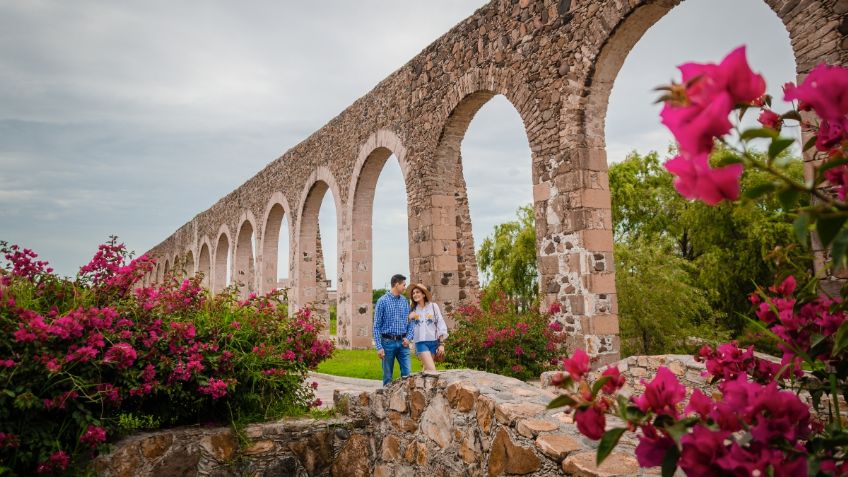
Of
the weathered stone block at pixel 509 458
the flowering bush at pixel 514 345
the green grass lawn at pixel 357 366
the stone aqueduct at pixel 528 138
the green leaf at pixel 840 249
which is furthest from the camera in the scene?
the green grass lawn at pixel 357 366

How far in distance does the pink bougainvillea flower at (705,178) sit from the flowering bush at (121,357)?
120 inches

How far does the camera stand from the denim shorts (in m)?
6.00

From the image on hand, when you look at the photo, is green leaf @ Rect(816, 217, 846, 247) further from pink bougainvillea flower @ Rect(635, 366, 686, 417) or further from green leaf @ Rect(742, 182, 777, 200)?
pink bougainvillea flower @ Rect(635, 366, 686, 417)

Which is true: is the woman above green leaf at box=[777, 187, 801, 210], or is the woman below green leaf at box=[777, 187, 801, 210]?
below

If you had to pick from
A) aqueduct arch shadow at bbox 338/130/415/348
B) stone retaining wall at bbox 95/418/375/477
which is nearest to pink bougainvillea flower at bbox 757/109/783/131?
stone retaining wall at bbox 95/418/375/477

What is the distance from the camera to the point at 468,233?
1230cm

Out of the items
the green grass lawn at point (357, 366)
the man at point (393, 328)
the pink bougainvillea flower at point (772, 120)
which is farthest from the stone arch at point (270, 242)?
the pink bougainvillea flower at point (772, 120)

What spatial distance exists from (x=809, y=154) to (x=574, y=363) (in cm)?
403

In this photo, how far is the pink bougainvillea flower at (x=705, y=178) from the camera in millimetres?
810

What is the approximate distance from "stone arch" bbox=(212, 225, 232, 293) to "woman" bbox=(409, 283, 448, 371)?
17.5 meters

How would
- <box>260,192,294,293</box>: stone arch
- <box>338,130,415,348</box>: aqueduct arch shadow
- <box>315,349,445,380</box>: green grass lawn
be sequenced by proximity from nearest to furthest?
<box>315,349,445,380</box>: green grass lawn < <box>338,130,415,348</box>: aqueduct arch shadow < <box>260,192,294,293</box>: stone arch

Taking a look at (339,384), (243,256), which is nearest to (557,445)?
(339,384)

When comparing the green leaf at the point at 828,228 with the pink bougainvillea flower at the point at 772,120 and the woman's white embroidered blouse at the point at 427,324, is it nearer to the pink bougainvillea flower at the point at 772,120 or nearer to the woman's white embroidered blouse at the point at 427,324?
the pink bougainvillea flower at the point at 772,120

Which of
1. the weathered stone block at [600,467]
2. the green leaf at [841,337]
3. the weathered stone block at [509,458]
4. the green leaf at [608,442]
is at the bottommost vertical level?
the weathered stone block at [509,458]
